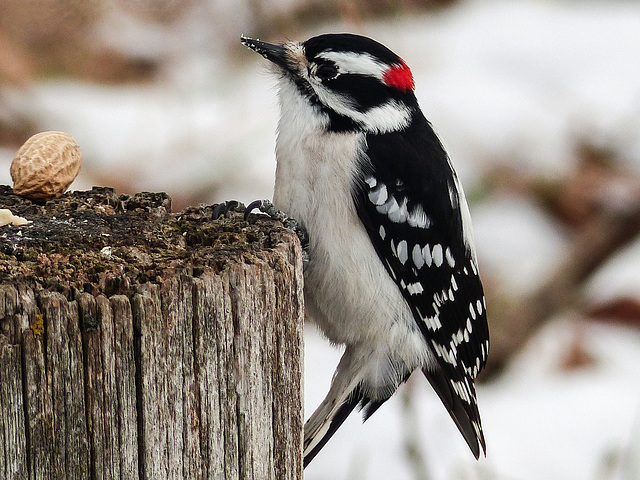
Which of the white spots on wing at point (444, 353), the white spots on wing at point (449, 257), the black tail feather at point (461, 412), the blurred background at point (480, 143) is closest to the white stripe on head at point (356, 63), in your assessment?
the white spots on wing at point (449, 257)

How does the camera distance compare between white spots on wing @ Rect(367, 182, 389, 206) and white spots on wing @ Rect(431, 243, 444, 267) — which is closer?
white spots on wing @ Rect(367, 182, 389, 206)

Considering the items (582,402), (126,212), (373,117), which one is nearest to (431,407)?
(582,402)

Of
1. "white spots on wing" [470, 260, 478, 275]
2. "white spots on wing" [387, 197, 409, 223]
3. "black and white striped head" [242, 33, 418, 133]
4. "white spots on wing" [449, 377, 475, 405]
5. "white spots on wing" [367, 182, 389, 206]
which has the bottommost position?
"white spots on wing" [449, 377, 475, 405]

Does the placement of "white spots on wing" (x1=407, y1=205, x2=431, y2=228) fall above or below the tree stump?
above

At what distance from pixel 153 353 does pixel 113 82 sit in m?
5.31

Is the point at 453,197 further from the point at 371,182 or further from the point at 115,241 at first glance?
the point at 115,241

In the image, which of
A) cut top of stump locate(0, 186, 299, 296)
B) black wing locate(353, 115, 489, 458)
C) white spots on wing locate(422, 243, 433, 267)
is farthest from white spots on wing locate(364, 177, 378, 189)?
cut top of stump locate(0, 186, 299, 296)

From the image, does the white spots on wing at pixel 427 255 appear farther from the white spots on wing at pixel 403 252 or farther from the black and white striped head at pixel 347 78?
the black and white striped head at pixel 347 78

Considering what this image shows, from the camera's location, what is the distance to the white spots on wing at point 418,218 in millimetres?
2830

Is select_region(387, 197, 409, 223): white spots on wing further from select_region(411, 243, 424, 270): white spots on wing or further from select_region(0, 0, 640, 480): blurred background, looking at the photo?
select_region(0, 0, 640, 480): blurred background

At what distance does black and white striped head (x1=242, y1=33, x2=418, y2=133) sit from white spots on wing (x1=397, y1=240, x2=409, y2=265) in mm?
355

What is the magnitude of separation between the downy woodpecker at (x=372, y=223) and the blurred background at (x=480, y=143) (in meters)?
1.13

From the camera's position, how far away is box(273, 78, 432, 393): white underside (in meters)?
2.70

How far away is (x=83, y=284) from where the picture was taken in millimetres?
1678
